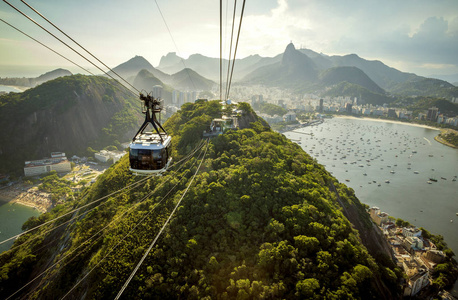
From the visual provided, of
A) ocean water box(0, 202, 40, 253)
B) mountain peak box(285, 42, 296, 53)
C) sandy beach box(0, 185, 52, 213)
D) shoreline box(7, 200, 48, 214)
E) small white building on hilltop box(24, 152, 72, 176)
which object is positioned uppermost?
mountain peak box(285, 42, 296, 53)

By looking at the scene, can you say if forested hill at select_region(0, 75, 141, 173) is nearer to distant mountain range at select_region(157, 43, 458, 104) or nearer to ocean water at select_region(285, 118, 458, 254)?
ocean water at select_region(285, 118, 458, 254)

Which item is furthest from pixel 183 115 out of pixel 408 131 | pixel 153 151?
pixel 408 131

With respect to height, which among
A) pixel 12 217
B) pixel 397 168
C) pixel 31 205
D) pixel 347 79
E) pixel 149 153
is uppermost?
pixel 347 79

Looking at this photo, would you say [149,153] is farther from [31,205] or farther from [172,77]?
[172,77]

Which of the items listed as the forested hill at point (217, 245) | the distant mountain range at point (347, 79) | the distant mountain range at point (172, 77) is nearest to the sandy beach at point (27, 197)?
the forested hill at point (217, 245)

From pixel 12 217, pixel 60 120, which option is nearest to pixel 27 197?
pixel 12 217

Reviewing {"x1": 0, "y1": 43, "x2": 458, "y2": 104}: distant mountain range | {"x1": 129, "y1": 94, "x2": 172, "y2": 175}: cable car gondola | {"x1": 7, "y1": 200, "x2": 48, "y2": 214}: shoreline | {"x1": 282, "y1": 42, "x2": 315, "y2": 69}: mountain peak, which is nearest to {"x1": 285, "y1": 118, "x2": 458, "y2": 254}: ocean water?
{"x1": 129, "y1": 94, "x2": 172, "y2": 175}: cable car gondola
